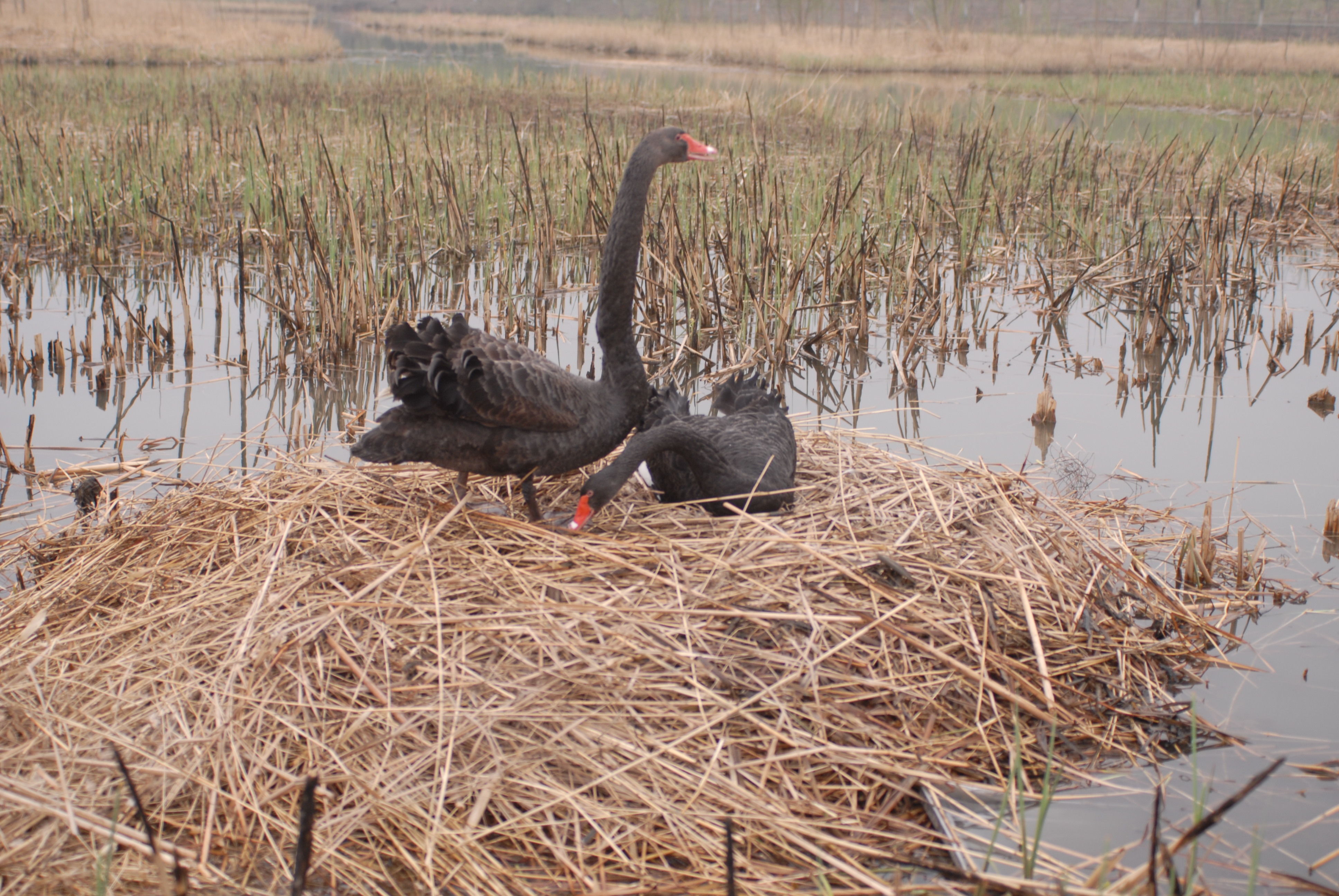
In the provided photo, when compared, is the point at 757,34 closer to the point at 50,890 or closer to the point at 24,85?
the point at 24,85

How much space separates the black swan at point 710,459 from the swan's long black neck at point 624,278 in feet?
0.78

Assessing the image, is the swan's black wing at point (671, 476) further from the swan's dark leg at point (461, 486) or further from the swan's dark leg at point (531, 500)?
the swan's dark leg at point (461, 486)

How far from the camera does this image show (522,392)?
316 centimetres

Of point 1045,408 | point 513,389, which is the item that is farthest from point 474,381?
point 1045,408

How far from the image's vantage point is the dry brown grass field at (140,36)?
21.8 meters

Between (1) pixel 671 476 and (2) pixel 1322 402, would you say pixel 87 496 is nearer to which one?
(1) pixel 671 476

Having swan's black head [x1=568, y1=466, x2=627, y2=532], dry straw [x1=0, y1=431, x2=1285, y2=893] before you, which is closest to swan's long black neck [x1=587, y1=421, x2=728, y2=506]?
swan's black head [x1=568, y1=466, x2=627, y2=532]

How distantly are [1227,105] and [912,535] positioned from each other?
17.4 m

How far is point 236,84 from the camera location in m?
17.3

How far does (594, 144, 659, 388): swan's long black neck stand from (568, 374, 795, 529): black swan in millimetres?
236

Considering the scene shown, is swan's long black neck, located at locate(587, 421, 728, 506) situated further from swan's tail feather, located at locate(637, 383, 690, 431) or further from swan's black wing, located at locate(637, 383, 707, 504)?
swan's tail feather, located at locate(637, 383, 690, 431)

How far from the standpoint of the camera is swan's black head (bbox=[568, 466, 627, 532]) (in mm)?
3188

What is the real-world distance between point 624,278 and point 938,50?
25.7 meters

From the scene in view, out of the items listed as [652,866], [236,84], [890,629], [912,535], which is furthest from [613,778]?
[236,84]
